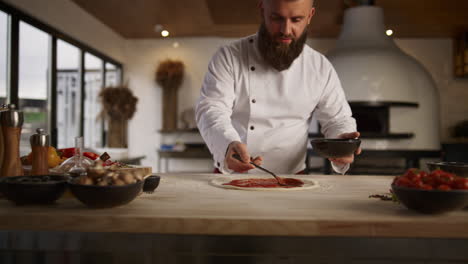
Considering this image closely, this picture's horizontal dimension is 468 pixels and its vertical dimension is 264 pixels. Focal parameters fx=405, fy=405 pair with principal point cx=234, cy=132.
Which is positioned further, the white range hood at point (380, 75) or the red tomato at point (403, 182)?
the white range hood at point (380, 75)

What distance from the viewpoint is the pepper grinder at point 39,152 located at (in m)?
1.18

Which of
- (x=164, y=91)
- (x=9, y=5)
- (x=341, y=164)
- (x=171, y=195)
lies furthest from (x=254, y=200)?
(x=164, y=91)

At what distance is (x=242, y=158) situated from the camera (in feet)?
4.51

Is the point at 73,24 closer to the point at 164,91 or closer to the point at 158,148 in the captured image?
the point at 164,91

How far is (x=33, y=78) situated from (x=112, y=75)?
2286mm

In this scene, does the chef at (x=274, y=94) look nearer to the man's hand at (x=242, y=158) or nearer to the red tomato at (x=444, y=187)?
the man's hand at (x=242, y=158)

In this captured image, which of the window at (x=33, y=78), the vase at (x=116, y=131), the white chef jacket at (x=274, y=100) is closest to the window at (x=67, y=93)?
the window at (x=33, y=78)

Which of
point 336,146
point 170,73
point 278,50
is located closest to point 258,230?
point 336,146

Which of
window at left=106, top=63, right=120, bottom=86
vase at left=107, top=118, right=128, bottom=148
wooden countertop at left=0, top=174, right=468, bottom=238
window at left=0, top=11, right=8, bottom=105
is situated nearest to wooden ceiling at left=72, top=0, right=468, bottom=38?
window at left=106, top=63, right=120, bottom=86

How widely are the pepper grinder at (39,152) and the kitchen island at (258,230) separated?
0.83ft

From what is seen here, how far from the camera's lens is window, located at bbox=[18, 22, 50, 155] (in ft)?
12.1

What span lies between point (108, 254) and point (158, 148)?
5.55 metres

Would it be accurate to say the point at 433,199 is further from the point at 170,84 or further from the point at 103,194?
the point at 170,84

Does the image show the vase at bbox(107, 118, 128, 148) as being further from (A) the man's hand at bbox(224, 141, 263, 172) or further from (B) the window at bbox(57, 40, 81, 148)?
(A) the man's hand at bbox(224, 141, 263, 172)
